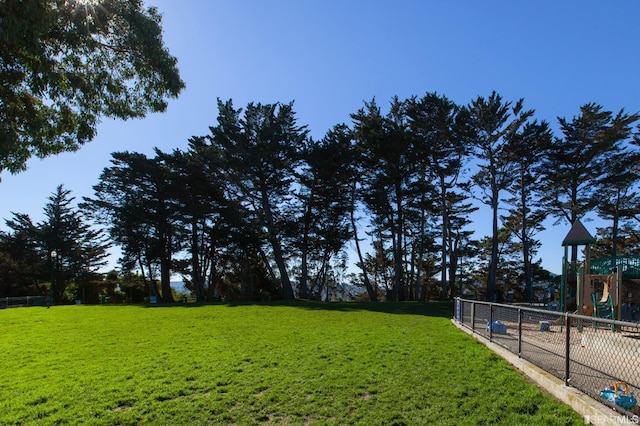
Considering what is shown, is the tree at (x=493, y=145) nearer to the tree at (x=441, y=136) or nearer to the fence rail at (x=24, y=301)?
the tree at (x=441, y=136)

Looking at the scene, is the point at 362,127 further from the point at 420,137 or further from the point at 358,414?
the point at 358,414

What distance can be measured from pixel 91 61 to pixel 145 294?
3718 cm

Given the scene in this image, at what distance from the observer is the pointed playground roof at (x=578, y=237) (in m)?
14.3

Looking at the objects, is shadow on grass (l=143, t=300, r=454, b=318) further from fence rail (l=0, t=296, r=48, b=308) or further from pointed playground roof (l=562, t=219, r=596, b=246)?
fence rail (l=0, t=296, r=48, b=308)

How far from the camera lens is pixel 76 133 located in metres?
7.69

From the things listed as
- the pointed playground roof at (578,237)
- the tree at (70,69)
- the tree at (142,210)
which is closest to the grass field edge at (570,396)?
the tree at (70,69)

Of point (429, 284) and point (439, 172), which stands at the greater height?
point (439, 172)

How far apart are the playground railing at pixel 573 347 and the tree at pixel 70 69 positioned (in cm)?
740

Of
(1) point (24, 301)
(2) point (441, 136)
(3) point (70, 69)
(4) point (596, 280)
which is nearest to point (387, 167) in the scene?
(2) point (441, 136)

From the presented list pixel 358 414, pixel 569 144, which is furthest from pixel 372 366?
pixel 569 144

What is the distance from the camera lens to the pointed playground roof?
564 inches

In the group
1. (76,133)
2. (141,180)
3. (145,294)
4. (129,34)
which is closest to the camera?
(129,34)

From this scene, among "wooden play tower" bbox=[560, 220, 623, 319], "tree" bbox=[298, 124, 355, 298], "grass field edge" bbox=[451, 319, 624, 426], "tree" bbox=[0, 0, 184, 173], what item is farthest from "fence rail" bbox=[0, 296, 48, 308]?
"wooden play tower" bbox=[560, 220, 623, 319]

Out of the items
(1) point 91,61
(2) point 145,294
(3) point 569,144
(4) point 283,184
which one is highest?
(3) point 569,144
